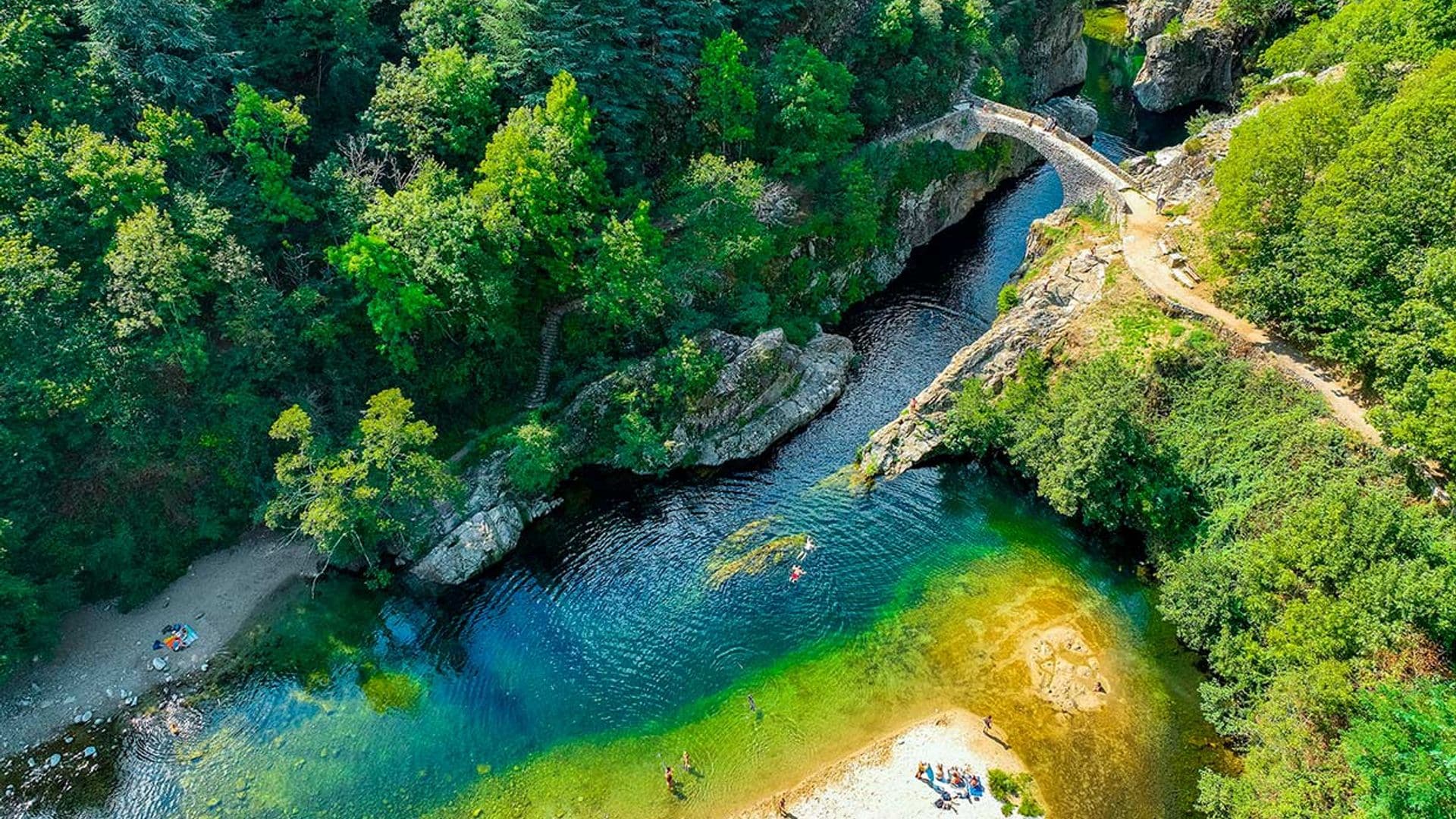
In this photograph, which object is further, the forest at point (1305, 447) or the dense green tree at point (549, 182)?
the dense green tree at point (549, 182)

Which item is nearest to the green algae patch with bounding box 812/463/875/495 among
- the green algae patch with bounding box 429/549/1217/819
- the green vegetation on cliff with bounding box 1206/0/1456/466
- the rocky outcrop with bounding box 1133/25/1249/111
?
the green algae patch with bounding box 429/549/1217/819

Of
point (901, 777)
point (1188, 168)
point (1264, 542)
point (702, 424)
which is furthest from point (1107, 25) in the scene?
point (901, 777)

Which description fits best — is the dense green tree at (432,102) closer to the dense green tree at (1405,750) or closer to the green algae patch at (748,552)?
the green algae patch at (748,552)

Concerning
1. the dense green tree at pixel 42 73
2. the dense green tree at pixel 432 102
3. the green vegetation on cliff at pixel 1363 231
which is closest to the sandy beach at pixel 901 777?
the green vegetation on cliff at pixel 1363 231

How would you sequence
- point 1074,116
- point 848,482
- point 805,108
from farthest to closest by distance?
point 1074,116
point 805,108
point 848,482

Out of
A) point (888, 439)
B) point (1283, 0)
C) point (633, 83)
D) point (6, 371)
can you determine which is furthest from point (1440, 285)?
point (6, 371)

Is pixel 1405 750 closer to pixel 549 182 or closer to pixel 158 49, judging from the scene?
pixel 549 182
